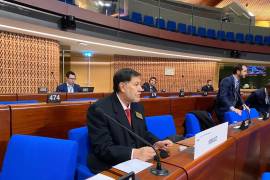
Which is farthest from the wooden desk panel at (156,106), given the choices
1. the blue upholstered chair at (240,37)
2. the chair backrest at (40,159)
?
the blue upholstered chair at (240,37)

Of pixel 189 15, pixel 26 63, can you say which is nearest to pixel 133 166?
pixel 26 63

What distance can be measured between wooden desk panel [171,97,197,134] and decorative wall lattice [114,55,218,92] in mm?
6893

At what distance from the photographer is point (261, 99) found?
3.81 metres

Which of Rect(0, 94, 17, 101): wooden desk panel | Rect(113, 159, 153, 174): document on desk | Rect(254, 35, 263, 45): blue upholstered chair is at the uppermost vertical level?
Rect(254, 35, 263, 45): blue upholstered chair

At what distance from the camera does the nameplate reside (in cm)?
102

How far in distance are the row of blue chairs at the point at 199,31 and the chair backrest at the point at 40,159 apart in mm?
7472

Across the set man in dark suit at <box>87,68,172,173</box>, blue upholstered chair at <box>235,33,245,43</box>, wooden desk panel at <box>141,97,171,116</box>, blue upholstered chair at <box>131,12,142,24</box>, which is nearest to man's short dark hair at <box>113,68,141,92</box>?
man in dark suit at <box>87,68,172,173</box>

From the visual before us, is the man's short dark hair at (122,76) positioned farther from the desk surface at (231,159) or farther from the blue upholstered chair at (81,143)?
the desk surface at (231,159)

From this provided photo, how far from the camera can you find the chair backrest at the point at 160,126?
2156mm

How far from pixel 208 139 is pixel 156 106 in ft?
7.75

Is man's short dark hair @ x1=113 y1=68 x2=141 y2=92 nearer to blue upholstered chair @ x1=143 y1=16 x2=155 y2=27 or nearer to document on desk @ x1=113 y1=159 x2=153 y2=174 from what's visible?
document on desk @ x1=113 y1=159 x2=153 y2=174

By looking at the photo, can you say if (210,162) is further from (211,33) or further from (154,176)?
(211,33)

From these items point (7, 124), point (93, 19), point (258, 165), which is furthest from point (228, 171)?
point (93, 19)

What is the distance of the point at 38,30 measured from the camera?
18.4 ft
